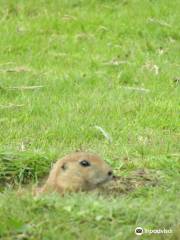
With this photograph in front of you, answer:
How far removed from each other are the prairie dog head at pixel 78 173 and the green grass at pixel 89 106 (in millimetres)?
310

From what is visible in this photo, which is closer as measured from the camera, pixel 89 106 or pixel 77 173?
pixel 77 173

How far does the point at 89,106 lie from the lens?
9453 millimetres

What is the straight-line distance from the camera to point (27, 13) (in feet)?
43.2

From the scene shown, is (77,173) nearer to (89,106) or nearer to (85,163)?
(85,163)

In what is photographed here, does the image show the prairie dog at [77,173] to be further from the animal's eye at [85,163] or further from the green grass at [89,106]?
the green grass at [89,106]

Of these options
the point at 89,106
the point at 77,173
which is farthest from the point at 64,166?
the point at 89,106

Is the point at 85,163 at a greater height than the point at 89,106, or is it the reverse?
the point at 85,163

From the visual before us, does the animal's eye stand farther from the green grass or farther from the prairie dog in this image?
the green grass

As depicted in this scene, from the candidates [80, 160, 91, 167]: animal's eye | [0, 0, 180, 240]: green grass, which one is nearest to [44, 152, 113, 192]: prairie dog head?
[80, 160, 91, 167]: animal's eye

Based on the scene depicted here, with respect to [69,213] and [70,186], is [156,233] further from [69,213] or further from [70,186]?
[70,186]

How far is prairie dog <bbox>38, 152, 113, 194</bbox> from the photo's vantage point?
21.8 ft

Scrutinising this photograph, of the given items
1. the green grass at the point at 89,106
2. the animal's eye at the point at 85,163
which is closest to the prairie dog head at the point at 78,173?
the animal's eye at the point at 85,163

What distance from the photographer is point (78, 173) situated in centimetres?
670

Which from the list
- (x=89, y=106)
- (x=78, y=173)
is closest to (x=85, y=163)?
(x=78, y=173)
